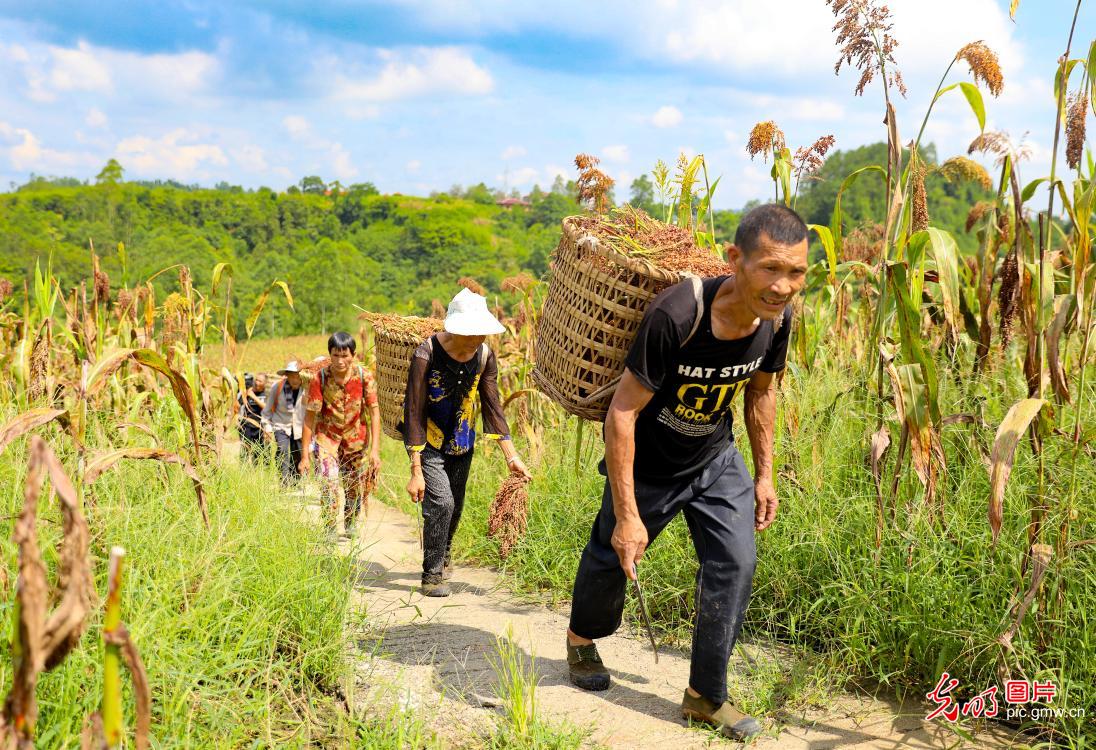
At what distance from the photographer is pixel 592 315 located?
298 cm

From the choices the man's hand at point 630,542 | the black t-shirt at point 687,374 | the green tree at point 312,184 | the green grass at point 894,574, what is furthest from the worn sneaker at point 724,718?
the green tree at point 312,184

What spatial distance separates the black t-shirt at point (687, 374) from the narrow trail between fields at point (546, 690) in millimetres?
824

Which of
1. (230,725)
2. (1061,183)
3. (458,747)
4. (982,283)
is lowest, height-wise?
(458,747)

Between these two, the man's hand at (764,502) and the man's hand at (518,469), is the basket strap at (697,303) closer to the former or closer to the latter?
the man's hand at (764,502)

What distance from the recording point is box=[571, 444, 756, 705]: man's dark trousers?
9.86ft

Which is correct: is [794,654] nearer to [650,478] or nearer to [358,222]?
[650,478]

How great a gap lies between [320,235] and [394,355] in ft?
200

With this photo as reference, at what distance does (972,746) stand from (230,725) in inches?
94.0

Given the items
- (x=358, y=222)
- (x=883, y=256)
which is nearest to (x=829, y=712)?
(x=883, y=256)

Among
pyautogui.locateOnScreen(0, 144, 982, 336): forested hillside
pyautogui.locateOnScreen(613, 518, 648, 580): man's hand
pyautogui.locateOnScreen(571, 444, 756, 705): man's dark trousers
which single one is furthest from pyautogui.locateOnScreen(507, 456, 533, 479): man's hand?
pyautogui.locateOnScreen(0, 144, 982, 336): forested hillside

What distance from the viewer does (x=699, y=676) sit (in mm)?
3033

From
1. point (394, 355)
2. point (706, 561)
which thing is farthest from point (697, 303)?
point (394, 355)

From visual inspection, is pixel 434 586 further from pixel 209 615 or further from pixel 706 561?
pixel 706 561

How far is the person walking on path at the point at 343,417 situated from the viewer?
217 inches
